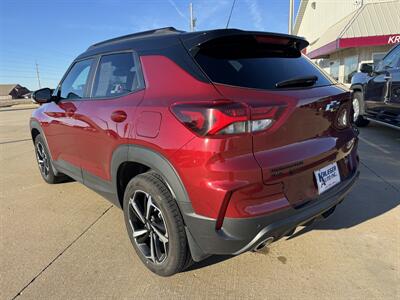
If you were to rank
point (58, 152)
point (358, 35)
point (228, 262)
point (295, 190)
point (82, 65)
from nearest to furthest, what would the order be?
point (295, 190), point (228, 262), point (82, 65), point (58, 152), point (358, 35)

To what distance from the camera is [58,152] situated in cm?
402

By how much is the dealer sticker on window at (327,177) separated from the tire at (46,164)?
3.54m

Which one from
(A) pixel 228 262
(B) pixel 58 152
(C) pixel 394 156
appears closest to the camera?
(A) pixel 228 262

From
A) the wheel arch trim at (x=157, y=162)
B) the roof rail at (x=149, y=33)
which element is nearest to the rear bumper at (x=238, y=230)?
the wheel arch trim at (x=157, y=162)

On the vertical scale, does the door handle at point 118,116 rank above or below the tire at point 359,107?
above

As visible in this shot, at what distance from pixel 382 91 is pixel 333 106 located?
4.40m

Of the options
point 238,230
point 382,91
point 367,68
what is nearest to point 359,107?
point 367,68

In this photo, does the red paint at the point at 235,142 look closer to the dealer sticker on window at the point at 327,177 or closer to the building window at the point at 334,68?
the dealer sticker on window at the point at 327,177

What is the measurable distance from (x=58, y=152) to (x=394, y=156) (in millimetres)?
5027

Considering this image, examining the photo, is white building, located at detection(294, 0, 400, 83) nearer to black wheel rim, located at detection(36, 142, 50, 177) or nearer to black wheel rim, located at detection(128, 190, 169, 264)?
black wheel rim, located at detection(36, 142, 50, 177)

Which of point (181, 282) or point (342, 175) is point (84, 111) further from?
point (342, 175)

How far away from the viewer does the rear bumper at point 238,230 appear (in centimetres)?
199

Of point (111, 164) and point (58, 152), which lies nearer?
point (111, 164)

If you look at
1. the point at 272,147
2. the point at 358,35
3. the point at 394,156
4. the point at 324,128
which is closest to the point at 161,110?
the point at 272,147
